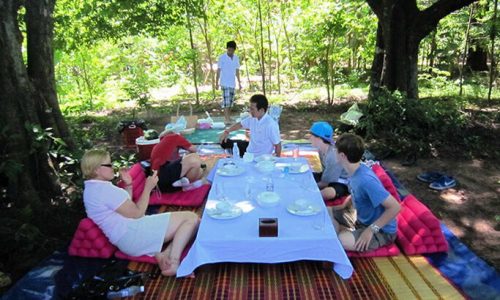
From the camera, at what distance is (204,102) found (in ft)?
39.7

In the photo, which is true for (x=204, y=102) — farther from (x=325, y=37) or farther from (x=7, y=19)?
(x=7, y=19)

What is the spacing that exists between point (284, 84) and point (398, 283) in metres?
12.8

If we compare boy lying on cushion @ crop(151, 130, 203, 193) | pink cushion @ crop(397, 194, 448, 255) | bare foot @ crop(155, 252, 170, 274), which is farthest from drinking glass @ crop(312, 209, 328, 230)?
boy lying on cushion @ crop(151, 130, 203, 193)

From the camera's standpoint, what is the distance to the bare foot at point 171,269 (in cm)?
317

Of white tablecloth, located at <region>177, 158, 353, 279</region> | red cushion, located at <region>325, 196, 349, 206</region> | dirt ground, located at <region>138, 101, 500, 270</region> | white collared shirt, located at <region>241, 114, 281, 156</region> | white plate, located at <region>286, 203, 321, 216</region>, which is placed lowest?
dirt ground, located at <region>138, 101, 500, 270</region>

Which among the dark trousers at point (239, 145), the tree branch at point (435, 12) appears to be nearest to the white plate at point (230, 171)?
the dark trousers at point (239, 145)

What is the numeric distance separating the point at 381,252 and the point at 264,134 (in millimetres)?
2300

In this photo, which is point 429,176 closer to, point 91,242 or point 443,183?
point 443,183

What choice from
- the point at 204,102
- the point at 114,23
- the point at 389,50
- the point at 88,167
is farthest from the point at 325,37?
the point at 88,167

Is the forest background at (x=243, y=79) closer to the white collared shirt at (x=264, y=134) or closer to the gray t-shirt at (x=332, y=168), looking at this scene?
the gray t-shirt at (x=332, y=168)

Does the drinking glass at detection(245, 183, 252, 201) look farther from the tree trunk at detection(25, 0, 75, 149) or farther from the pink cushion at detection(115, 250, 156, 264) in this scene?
the tree trunk at detection(25, 0, 75, 149)

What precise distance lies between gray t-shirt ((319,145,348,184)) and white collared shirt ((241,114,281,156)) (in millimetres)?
820

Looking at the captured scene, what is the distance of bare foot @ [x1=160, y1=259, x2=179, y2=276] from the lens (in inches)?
125

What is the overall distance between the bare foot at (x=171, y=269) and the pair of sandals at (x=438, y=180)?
3.77 metres
